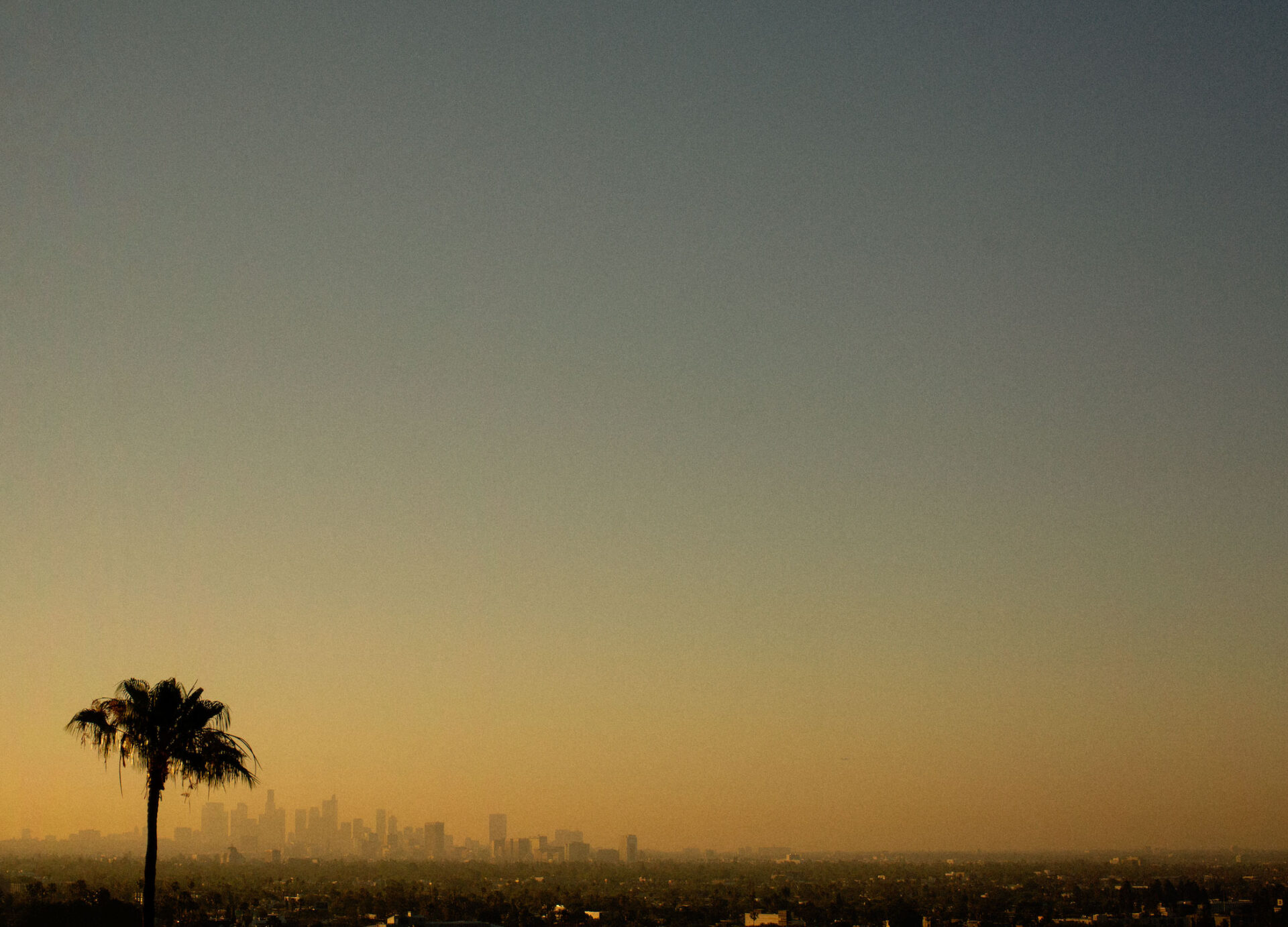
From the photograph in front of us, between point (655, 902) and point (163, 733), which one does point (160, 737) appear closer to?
point (163, 733)

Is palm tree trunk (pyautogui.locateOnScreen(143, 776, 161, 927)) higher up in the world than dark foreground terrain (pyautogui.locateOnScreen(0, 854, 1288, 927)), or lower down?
higher up

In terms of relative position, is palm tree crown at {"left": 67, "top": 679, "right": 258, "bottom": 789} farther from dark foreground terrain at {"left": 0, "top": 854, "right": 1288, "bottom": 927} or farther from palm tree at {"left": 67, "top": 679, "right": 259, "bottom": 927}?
dark foreground terrain at {"left": 0, "top": 854, "right": 1288, "bottom": 927}

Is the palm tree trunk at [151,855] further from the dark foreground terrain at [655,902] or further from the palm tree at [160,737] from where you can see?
the dark foreground terrain at [655,902]

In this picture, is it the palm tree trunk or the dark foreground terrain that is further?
the dark foreground terrain

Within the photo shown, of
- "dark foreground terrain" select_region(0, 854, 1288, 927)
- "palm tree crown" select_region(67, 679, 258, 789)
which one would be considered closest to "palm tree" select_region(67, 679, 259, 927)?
"palm tree crown" select_region(67, 679, 258, 789)

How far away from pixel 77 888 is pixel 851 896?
104 metres

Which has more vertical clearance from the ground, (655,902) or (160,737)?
(160,737)

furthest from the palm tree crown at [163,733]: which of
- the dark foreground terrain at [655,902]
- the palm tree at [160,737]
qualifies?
the dark foreground terrain at [655,902]

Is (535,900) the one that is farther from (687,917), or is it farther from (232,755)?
(232,755)

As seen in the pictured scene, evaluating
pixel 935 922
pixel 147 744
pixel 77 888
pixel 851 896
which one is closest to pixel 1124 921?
pixel 935 922

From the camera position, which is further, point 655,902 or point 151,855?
point 655,902

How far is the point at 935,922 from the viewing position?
10894 centimetres

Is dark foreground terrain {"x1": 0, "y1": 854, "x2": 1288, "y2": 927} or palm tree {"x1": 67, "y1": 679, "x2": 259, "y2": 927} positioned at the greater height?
palm tree {"x1": 67, "y1": 679, "x2": 259, "y2": 927}

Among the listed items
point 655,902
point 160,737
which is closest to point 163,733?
point 160,737
